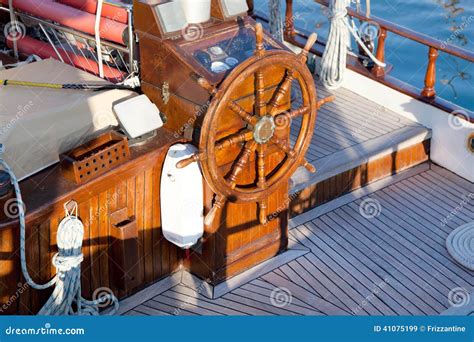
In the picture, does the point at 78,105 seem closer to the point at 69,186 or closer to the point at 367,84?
the point at 69,186

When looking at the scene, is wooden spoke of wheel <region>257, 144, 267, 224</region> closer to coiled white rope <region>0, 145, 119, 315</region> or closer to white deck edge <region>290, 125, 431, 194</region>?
white deck edge <region>290, 125, 431, 194</region>

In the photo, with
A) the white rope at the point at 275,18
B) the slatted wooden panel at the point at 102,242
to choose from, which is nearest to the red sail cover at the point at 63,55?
the slatted wooden panel at the point at 102,242

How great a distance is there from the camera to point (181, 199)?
3254 millimetres

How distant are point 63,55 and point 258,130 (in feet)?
4.98

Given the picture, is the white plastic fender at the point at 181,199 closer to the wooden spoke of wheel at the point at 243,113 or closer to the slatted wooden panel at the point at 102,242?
the slatted wooden panel at the point at 102,242

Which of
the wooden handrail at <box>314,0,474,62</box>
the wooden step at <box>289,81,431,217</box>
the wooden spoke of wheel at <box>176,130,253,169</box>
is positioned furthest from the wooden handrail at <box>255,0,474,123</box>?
the wooden spoke of wheel at <box>176,130,253,169</box>

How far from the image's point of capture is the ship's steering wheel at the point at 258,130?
307 cm

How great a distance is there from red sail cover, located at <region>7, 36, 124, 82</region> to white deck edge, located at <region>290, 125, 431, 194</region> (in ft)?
3.30

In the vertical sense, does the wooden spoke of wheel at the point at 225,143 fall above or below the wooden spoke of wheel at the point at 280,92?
below

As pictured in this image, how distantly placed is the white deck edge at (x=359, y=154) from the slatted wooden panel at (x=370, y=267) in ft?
0.62

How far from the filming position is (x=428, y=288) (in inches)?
140

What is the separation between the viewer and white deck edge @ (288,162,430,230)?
4.02 meters

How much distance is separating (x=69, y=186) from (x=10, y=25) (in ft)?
6.14

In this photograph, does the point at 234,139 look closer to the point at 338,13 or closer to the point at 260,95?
the point at 260,95
